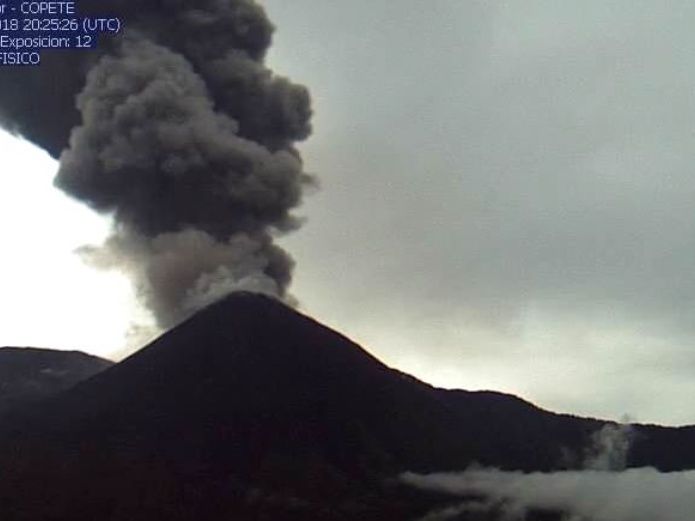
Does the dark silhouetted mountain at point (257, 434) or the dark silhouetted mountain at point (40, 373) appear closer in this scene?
the dark silhouetted mountain at point (257, 434)

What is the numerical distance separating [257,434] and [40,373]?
10.9 metres

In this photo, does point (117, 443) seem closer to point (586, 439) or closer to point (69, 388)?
point (69, 388)

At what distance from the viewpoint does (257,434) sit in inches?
1385

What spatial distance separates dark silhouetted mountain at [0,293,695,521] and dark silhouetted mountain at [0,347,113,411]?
257 centimetres

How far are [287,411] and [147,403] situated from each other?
4.83 m

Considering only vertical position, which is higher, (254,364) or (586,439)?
(254,364)

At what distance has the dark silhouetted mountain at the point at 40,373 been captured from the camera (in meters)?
40.0

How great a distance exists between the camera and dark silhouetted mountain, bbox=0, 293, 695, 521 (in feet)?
95.3

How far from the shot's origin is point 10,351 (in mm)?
40812

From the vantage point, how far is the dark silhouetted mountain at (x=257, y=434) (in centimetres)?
2906

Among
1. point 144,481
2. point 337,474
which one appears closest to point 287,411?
point 337,474

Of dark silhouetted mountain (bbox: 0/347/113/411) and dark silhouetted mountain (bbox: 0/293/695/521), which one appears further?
dark silhouetted mountain (bbox: 0/347/113/411)

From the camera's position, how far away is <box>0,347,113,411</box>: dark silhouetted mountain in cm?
4003

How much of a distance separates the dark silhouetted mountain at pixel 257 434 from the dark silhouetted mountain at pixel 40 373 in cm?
257
